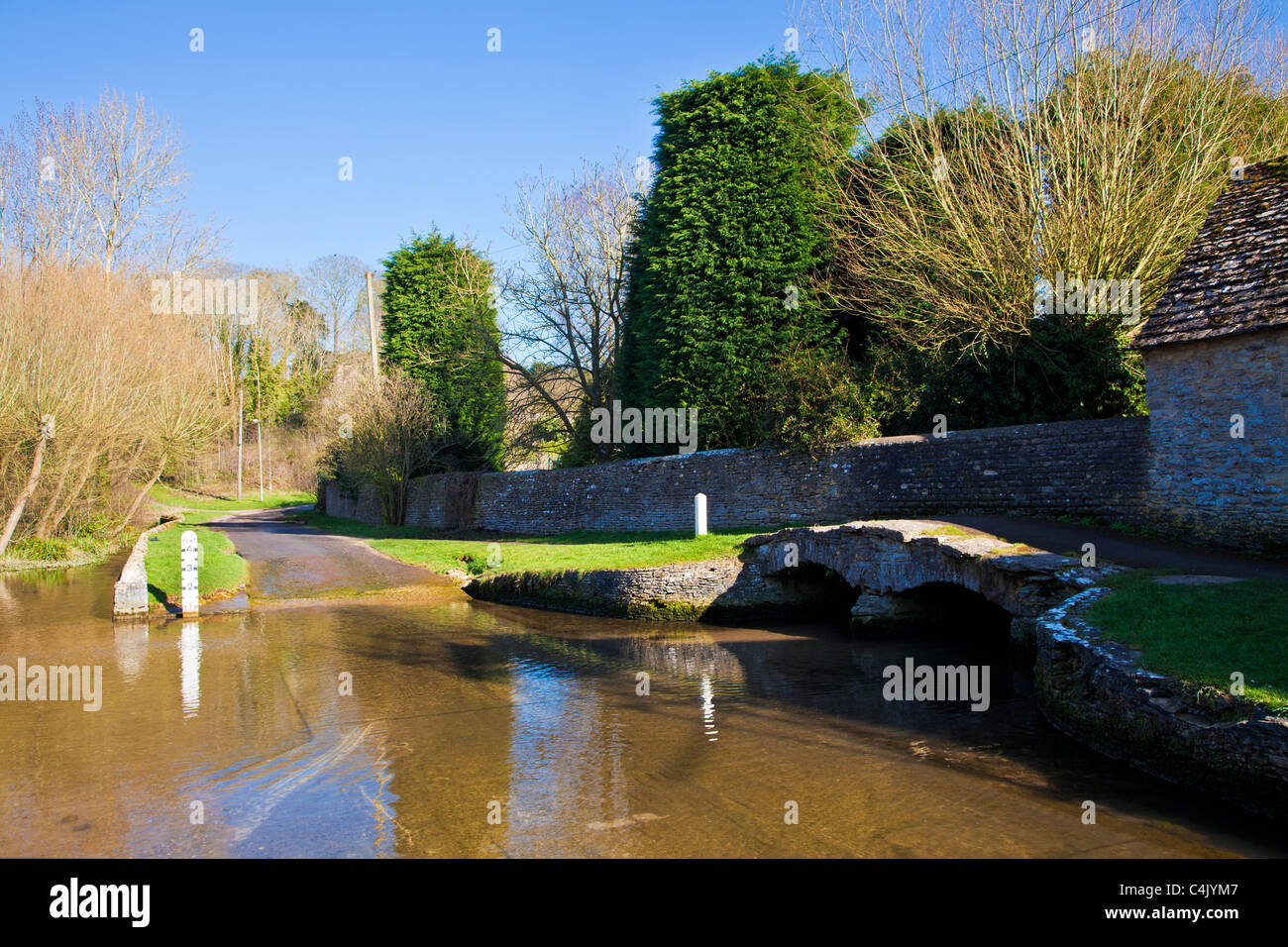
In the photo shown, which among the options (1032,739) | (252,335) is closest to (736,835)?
(1032,739)

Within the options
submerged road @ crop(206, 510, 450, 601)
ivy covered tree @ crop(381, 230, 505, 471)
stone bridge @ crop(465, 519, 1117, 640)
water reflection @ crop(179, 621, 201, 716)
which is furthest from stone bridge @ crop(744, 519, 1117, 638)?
ivy covered tree @ crop(381, 230, 505, 471)

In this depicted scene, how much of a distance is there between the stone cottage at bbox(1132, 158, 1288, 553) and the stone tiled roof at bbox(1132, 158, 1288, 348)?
16 millimetres

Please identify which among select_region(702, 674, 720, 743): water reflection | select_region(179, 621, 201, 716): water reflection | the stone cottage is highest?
the stone cottage

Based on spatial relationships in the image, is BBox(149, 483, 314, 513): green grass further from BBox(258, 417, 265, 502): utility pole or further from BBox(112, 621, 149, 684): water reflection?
BBox(112, 621, 149, 684): water reflection

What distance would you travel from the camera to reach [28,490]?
22.3 m

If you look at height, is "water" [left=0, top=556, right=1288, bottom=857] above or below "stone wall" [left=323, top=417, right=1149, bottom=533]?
below

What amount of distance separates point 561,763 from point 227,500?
52.6 metres

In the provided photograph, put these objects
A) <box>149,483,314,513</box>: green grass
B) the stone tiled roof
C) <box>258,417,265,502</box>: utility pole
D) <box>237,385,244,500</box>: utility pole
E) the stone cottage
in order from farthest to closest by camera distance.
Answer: <box>258,417,265,502</box>: utility pole < <box>237,385,244,500</box>: utility pole < <box>149,483,314,513</box>: green grass < the stone tiled roof < the stone cottage

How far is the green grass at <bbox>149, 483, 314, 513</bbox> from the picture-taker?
162 feet

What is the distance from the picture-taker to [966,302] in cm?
1673

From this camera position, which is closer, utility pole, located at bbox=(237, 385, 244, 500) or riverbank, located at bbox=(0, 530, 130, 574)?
riverbank, located at bbox=(0, 530, 130, 574)

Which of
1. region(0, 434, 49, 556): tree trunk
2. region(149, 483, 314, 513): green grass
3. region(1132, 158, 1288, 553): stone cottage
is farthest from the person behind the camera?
region(149, 483, 314, 513): green grass

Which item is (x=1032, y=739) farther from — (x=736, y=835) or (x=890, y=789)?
(x=736, y=835)

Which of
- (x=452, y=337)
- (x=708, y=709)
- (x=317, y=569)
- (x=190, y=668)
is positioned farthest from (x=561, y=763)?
(x=452, y=337)
